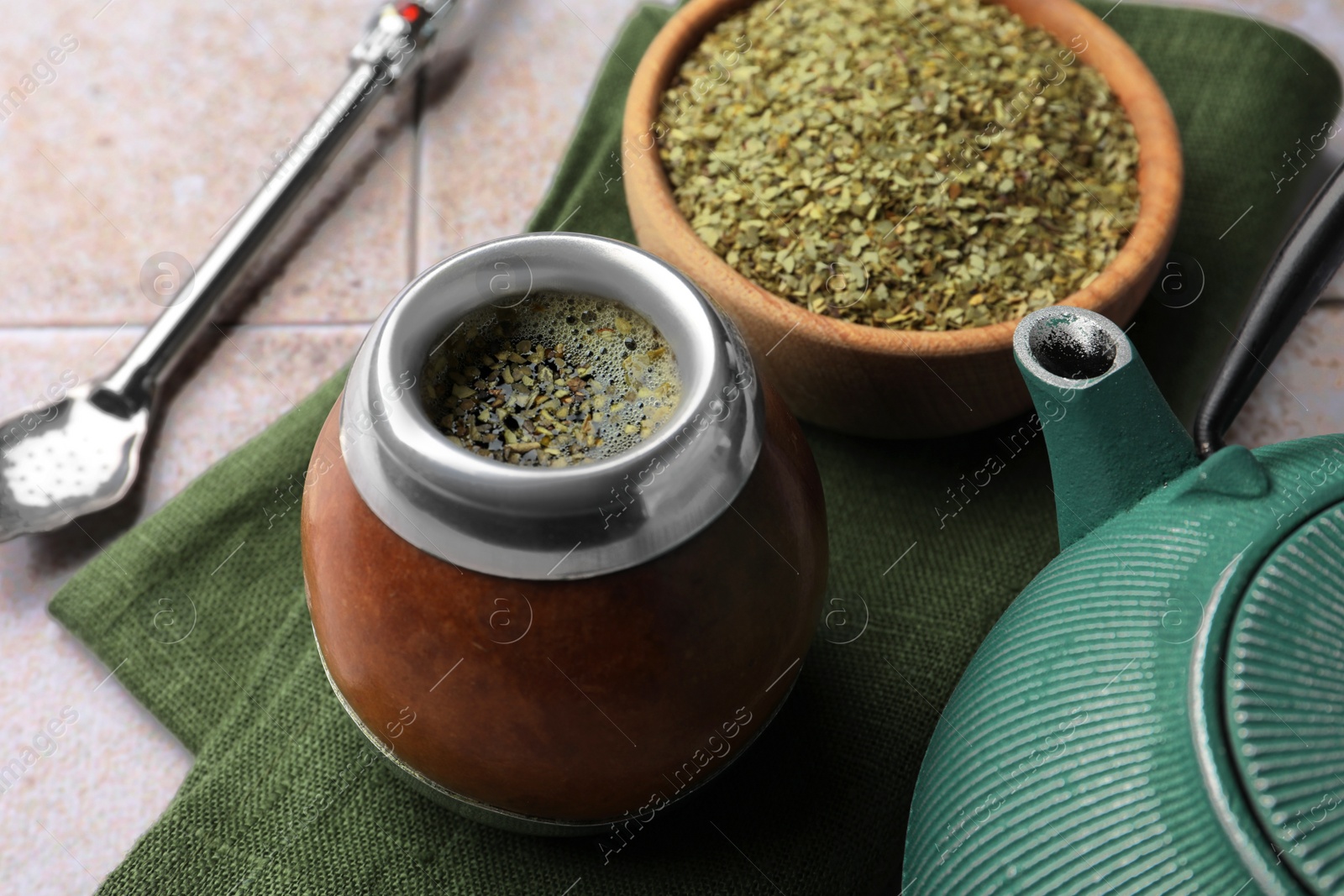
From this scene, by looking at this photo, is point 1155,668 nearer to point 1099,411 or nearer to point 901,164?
point 1099,411

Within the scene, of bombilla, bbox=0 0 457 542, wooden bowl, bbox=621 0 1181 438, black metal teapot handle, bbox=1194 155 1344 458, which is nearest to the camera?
black metal teapot handle, bbox=1194 155 1344 458

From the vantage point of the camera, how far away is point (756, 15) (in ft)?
2.76

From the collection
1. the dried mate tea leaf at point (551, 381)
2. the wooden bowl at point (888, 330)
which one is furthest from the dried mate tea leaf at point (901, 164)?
the dried mate tea leaf at point (551, 381)

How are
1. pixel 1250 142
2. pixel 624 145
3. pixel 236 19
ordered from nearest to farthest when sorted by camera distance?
pixel 624 145 < pixel 1250 142 < pixel 236 19

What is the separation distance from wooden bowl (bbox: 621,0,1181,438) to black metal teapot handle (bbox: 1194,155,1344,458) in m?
0.11

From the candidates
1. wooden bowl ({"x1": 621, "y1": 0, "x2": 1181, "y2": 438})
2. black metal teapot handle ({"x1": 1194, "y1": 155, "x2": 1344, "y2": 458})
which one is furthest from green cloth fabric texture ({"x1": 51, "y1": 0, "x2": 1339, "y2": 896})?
black metal teapot handle ({"x1": 1194, "y1": 155, "x2": 1344, "y2": 458})

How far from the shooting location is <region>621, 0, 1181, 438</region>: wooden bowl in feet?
2.21

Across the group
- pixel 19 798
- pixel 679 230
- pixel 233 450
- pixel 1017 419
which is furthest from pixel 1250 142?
pixel 19 798

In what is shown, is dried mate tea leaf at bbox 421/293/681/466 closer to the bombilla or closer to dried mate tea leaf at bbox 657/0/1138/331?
dried mate tea leaf at bbox 657/0/1138/331

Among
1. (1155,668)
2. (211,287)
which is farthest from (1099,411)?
(211,287)

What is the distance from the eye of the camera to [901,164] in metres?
0.74

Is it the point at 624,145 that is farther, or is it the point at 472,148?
the point at 472,148

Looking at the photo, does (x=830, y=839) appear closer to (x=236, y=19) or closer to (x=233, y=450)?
(x=233, y=450)

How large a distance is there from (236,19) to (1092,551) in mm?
951
